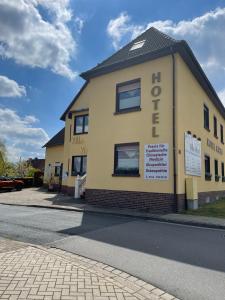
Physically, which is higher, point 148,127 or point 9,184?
point 148,127

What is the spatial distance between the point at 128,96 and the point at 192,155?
15.3 ft

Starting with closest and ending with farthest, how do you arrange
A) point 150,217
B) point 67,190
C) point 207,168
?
point 150,217 < point 207,168 < point 67,190

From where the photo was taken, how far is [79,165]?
2234 cm

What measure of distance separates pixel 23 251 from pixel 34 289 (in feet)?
6.83

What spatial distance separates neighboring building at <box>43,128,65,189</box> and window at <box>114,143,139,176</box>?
1342cm

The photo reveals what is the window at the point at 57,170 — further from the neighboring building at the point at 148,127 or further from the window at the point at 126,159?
the window at the point at 126,159

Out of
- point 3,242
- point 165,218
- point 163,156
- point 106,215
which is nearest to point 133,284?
point 3,242

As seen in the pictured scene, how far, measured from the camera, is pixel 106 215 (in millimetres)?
11922

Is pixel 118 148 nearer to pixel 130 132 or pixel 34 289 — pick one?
pixel 130 132

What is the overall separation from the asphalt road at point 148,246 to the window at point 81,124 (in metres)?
12.7

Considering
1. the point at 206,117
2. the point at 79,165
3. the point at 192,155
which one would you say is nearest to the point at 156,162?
the point at 192,155

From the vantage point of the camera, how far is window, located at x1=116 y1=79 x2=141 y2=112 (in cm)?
1455

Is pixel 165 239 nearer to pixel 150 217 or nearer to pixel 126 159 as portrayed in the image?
pixel 150 217

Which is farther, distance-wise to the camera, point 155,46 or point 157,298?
point 155,46
